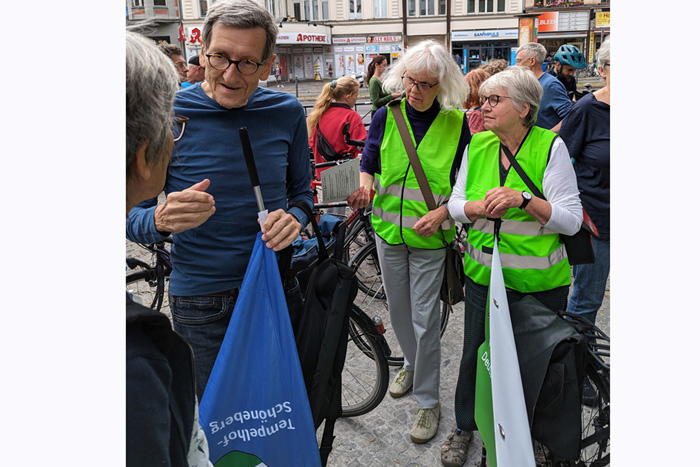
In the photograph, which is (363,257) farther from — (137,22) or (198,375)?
(137,22)

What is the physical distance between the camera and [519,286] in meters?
2.31

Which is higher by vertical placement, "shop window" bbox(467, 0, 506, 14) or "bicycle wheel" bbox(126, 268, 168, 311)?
"shop window" bbox(467, 0, 506, 14)

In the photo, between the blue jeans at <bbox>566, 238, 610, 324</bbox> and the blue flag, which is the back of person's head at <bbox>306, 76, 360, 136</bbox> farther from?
the blue flag

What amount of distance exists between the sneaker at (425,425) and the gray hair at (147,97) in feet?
7.78

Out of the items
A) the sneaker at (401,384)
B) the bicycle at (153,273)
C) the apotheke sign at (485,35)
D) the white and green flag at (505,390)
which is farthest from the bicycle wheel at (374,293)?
the apotheke sign at (485,35)

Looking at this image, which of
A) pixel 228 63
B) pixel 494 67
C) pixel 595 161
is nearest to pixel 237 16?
pixel 228 63

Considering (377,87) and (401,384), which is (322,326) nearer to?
(401,384)

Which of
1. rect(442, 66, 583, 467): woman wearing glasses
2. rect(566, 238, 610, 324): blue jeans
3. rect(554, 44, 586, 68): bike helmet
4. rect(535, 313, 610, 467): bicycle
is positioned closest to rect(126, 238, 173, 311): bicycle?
rect(442, 66, 583, 467): woman wearing glasses

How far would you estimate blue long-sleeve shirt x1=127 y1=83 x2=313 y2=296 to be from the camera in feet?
6.14

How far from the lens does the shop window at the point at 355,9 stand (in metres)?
41.2

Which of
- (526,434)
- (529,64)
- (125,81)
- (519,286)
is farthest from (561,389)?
(529,64)

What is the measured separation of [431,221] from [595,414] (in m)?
1.12

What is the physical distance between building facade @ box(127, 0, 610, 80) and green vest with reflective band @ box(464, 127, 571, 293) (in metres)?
37.9

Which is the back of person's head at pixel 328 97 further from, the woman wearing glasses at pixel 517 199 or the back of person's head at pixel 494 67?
the woman wearing glasses at pixel 517 199
